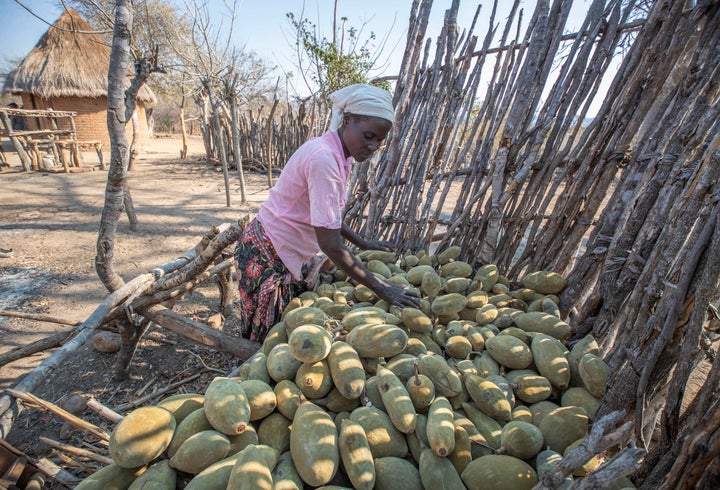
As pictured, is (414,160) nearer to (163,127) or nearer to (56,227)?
(56,227)

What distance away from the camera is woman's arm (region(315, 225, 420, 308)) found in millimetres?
1621

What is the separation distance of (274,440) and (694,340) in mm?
1170

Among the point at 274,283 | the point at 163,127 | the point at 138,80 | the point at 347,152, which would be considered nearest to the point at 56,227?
the point at 138,80

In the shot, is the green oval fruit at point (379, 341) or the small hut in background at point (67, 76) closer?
the green oval fruit at point (379, 341)

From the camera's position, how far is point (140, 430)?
92 cm

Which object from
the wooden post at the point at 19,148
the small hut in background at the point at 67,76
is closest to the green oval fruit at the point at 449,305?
the wooden post at the point at 19,148

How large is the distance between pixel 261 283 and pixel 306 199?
23.0 inches

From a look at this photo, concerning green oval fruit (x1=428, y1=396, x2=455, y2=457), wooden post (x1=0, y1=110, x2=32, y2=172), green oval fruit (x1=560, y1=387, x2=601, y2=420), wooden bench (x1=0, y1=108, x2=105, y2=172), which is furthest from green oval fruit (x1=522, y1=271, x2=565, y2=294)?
wooden post (x1=0, y1=110, x2=32, y2=172)

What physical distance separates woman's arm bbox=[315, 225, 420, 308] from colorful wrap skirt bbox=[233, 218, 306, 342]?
0.49 metres

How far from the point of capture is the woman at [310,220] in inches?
65.0

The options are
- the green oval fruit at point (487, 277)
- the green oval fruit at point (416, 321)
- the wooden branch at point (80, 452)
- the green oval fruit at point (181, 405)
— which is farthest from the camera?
the green oval fruit at point (487, 277)

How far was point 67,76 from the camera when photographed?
1235 cm

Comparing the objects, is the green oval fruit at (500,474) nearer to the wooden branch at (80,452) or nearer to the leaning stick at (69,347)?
the wooden branch at (80,452)

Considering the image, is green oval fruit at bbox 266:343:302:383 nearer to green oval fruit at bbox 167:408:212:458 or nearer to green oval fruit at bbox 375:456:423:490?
green oval fruit at bbox 167:408:212:458
